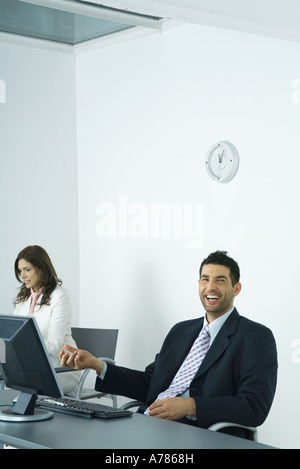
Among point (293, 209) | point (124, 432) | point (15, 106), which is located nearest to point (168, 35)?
point (15, 106)

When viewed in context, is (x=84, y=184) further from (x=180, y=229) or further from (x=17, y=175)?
(x=180, y=229)

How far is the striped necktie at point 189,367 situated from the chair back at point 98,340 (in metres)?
1.70

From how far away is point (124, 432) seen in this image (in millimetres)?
2715

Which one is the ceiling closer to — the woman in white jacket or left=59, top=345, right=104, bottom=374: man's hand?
left=59, top=345, right=104, bottom=374: man's hand

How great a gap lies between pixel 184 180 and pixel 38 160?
1450 millimetres

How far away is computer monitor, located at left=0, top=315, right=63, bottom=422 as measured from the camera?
2918 mm

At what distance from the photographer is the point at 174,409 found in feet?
10.4

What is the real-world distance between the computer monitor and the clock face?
240cm

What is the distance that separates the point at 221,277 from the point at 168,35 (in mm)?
2603

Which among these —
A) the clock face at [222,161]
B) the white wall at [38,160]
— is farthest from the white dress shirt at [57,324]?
the clock face at [222,161]

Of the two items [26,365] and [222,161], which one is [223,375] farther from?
[222,161]

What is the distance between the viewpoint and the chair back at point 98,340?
5316mm

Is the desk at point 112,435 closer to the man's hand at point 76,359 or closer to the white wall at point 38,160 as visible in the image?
the man's hand at point 76,359

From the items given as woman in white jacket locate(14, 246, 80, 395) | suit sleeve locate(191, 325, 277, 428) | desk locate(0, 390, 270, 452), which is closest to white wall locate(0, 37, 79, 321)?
woman in white jacket locate(14, 246, 80, 395)
